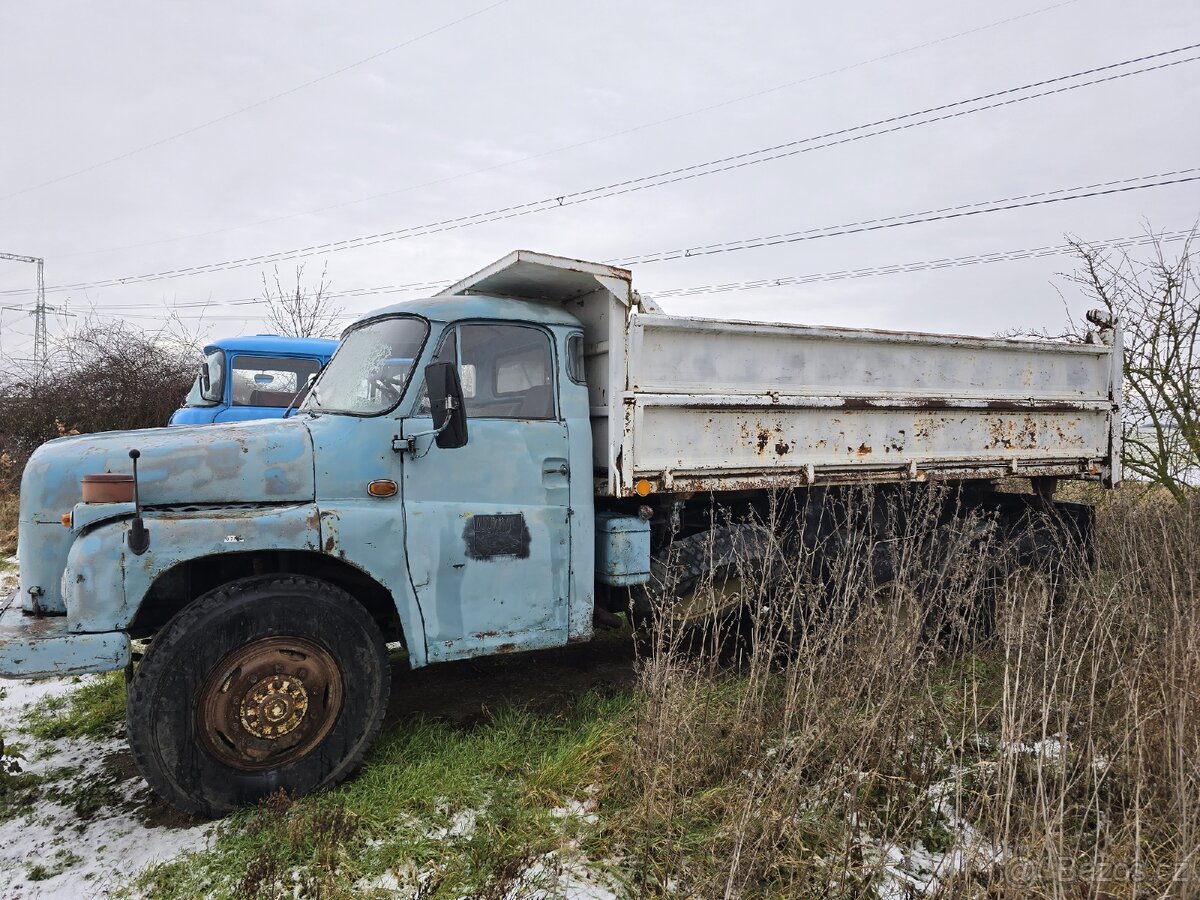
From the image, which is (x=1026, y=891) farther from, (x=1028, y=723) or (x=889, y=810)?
(x=1028, y=723)

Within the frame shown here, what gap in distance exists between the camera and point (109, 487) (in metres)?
3.11

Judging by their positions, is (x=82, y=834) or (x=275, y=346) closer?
(x=82, y=834)

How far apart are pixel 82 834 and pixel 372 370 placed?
2.38 m

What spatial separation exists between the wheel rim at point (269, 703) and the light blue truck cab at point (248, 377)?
20.4ft

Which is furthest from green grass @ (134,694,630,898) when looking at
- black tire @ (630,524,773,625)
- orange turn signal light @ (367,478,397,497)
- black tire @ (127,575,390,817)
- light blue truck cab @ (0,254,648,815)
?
orange turn signal light @ (367,478,397,497)

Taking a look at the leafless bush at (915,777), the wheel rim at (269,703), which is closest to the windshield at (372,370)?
the wheel rim at (269,703)

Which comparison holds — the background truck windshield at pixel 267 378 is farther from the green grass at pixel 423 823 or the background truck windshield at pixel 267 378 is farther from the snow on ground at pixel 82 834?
the green grass at pixel 423 823

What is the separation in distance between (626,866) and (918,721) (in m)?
1.54

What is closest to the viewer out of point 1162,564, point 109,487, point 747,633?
point 109,487

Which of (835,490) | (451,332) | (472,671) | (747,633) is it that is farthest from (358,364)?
(747,633)

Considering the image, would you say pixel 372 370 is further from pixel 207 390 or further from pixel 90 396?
pixel 90 396

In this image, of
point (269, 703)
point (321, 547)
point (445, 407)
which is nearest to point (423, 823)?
point (269, 703)

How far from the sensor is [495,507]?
148 inches

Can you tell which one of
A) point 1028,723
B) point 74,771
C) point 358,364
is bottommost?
point 74,771
